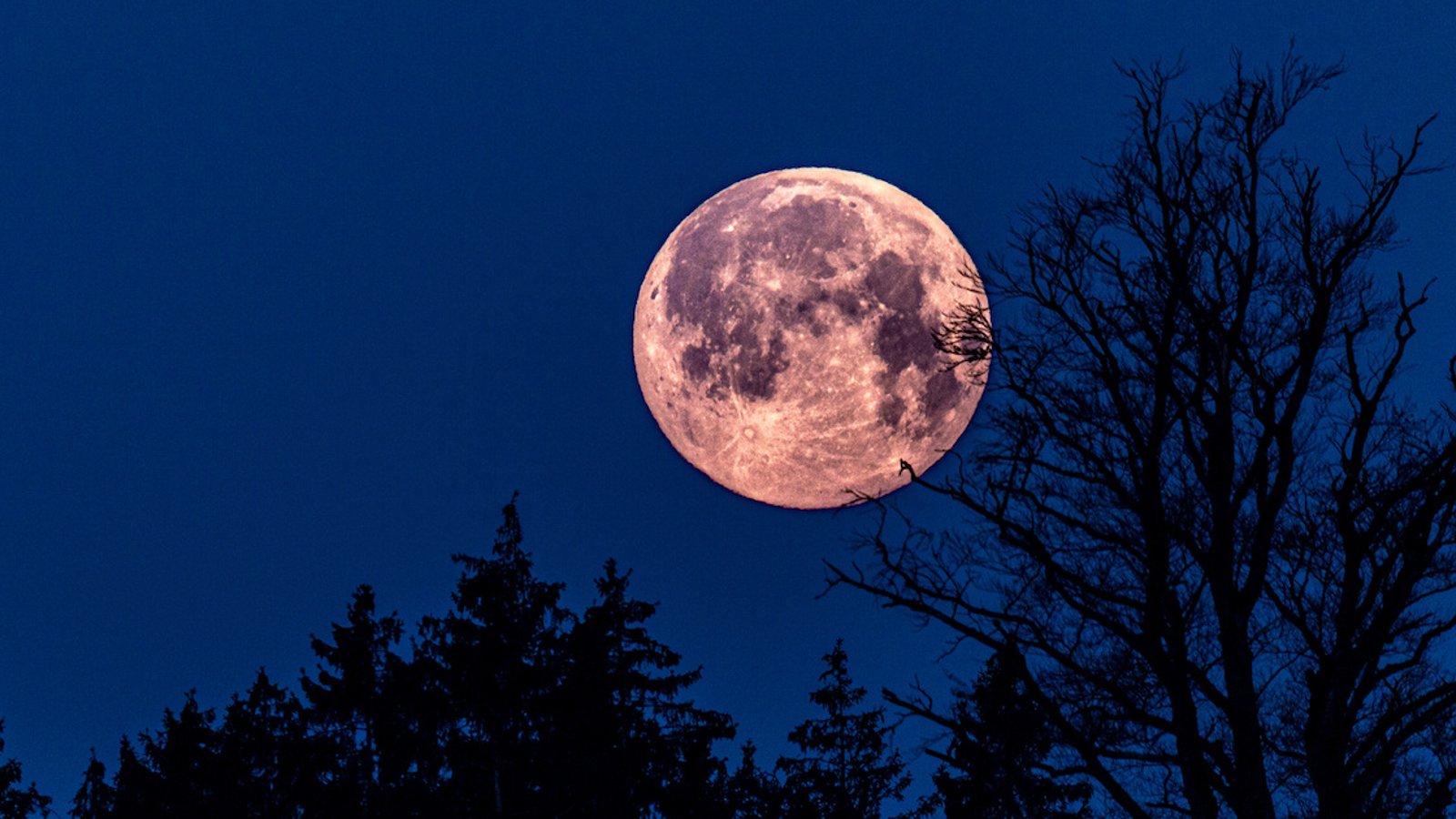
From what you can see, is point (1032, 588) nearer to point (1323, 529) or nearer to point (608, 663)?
point (1323, 529)

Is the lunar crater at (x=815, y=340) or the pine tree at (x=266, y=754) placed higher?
the pine tree at (x=266, y=754)

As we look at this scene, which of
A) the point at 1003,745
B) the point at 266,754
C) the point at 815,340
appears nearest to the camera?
the point at 815,340

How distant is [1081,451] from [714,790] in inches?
684

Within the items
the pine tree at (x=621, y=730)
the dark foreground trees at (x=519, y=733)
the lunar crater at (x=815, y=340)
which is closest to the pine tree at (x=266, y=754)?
the dark foreground trees at (x=519, y=733)

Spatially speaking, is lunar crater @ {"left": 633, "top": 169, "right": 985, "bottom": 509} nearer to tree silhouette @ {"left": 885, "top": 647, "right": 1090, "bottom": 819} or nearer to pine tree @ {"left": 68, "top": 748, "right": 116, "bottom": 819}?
tree silhouette @ {"left": 885, "top": 647, "right": 1090, "bottom": 819}

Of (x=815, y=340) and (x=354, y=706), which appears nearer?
(x=815, y=340)

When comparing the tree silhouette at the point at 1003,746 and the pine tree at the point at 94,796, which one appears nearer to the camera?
the tree silhouette at the point at 1003,746

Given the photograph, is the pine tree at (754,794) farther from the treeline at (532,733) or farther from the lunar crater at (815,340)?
the lunar crater at (815,340)

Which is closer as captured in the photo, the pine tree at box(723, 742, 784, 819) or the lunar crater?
the lunar crater

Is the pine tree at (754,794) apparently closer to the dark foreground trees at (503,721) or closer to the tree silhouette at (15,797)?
the dark foreground trees at (503,721)

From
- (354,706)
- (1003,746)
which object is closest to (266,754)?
(354,706)

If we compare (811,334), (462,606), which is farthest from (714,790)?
(811,334)

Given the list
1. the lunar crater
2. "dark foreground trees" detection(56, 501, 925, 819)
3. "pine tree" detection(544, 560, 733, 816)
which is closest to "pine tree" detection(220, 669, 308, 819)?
"dark foreground trees" detection(56, 501, 925, 819)

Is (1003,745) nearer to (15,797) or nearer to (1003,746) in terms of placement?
(1003,746)
